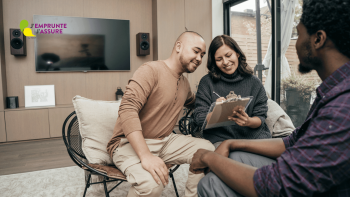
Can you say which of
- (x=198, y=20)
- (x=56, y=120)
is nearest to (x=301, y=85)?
(x=198, y=20)

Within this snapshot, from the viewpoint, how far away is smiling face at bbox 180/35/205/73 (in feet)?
4.89

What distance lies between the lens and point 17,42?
11.3ft

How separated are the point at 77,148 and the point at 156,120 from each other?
63 cm

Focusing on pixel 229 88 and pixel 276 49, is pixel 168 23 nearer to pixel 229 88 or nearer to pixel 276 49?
pixel 276 49

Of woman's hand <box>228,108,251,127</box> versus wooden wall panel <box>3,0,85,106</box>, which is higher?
wooden wall panel <box>3,0,85,106</box>

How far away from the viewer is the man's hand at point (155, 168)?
1086 mm

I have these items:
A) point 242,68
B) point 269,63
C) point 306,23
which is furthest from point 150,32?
point 306,23

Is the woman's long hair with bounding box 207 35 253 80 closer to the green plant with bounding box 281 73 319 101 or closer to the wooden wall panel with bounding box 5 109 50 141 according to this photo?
the green plant with bounding box 281 73 319 101

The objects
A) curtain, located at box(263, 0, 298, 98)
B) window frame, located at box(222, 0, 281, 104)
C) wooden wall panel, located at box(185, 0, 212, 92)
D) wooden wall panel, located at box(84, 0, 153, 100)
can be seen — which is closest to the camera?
curtain, located at box(263, 0, 298, 98)

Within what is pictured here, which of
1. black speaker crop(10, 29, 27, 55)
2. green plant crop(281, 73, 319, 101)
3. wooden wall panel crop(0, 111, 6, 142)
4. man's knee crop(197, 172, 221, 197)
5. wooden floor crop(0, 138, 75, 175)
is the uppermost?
black speaker crop(10, 29, 27, 55)

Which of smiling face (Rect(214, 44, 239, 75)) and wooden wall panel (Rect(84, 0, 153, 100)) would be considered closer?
smiling face (Rect(214, 44, 239, 75))

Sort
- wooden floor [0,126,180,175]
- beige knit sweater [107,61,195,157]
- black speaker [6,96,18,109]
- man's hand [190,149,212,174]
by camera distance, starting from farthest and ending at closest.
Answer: black speaker [6,96,18,109], wooden floor [0,126,180,175], beige knit sweater [107,61,195,157], man's hand [190,149,212,174]

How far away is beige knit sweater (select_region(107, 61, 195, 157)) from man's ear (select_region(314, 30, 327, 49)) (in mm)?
858

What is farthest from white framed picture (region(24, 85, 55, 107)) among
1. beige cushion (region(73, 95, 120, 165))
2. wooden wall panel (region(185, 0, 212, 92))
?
beige cushion (region(73, 95, 120, 165))
